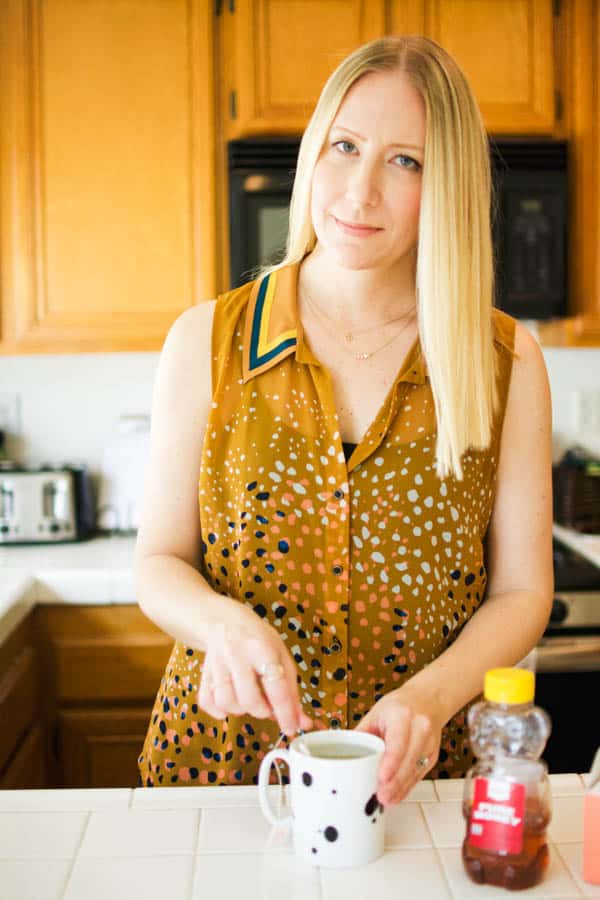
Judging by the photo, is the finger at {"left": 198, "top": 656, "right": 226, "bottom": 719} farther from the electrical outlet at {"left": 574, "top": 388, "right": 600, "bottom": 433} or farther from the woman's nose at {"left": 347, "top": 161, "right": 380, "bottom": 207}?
the electrical outlet at {"left": 574, "top": 388, "right": 600, "bottom": 433}

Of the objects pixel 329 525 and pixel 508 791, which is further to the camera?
pixel 329 525

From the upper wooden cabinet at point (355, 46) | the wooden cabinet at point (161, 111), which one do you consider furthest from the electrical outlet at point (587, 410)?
the upper wooden cabinet at point (355, 46)

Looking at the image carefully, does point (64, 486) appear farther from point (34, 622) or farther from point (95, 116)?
point (95, 116)

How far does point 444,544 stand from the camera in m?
1.20

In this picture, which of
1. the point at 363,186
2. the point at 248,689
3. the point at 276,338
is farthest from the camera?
the point at 276,338

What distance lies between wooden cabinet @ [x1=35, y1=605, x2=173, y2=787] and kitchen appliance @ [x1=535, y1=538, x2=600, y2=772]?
809 millimetres

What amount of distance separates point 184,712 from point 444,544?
14.6 inches

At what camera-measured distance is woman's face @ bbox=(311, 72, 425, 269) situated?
3.73 ft

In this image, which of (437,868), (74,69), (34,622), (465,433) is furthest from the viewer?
(74,69)

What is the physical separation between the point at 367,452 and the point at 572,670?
1.19 metres

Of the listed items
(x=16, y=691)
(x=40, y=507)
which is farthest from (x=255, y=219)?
(x=16, y=691)

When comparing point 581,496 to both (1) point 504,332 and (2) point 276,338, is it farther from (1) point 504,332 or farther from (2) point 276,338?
(2) point 276,338

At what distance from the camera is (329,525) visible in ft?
3.85

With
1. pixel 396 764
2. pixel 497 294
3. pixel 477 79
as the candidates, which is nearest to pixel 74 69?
pixel 477 79
